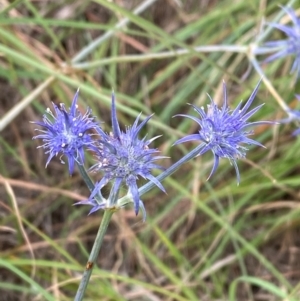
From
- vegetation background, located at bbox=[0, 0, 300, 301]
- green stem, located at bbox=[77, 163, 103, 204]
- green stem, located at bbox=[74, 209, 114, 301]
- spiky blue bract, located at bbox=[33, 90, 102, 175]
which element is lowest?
green stem, located at bbox=[74, 209, 114, 301]

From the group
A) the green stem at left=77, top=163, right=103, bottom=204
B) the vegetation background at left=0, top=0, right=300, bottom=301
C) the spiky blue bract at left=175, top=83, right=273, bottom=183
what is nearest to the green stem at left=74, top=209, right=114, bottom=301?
the green stem at left=77, top=163, right=103, bottom=204

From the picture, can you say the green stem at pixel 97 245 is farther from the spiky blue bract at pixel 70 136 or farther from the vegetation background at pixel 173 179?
the vegetation background at pixel 173 179

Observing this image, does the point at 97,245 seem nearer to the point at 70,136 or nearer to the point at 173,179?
the point at 70,136

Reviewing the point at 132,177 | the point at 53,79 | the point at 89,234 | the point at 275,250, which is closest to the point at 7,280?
the point at 89,234

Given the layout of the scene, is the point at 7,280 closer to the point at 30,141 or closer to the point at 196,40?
the point at 30,141

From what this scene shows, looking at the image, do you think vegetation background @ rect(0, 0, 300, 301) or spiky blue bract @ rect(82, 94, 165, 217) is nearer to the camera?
spiky blue bract @ rect(82, 94, 165, 217)

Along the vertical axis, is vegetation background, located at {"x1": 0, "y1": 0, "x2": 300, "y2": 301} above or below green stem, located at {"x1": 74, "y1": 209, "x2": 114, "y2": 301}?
above

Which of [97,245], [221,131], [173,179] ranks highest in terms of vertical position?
[173,179]

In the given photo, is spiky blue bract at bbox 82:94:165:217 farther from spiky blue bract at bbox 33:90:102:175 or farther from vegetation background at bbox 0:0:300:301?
vegetation background at bbox 0:0:300:301

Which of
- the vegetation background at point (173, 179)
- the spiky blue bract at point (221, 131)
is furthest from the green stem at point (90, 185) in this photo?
the vegetation background at point (173, 179)

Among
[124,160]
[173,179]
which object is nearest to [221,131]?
[124,160]

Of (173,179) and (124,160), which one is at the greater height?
(173,179)
